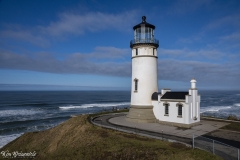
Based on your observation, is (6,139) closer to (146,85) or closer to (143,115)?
(143,115)

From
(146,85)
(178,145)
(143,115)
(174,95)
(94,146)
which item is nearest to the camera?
(178,145)

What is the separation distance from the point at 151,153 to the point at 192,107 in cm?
959

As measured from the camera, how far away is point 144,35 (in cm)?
2105

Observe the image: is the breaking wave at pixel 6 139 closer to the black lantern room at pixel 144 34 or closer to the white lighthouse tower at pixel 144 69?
the white lighthouse tower at pixel 144 69

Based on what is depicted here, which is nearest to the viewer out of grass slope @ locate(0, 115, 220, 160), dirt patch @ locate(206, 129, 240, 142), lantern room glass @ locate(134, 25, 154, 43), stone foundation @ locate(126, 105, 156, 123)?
grass slope @ locate(0, 115, 220, 160)

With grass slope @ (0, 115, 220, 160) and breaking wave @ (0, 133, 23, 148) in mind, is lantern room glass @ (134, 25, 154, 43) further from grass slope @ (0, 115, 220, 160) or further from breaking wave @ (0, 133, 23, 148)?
breaking wave @ (0, 133, 23, 148)

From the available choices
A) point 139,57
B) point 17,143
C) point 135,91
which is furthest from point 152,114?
point 17,143

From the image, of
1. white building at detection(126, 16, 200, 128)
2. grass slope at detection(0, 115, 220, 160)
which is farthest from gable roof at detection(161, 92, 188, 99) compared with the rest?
grass slope at detection(0, 115, 220, 160)

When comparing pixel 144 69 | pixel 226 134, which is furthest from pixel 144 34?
pixel 226 134

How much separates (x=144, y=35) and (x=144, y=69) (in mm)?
3788

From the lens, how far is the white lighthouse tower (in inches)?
815

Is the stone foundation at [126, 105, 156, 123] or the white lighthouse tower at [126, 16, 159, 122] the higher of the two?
the white lighthouse tower at [126, 16, 159, 122]

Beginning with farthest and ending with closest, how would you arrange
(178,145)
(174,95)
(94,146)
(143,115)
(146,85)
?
(146,85) → (143,115) → (174,95) → (94,146) → (178,145)

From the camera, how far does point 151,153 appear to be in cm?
1102
